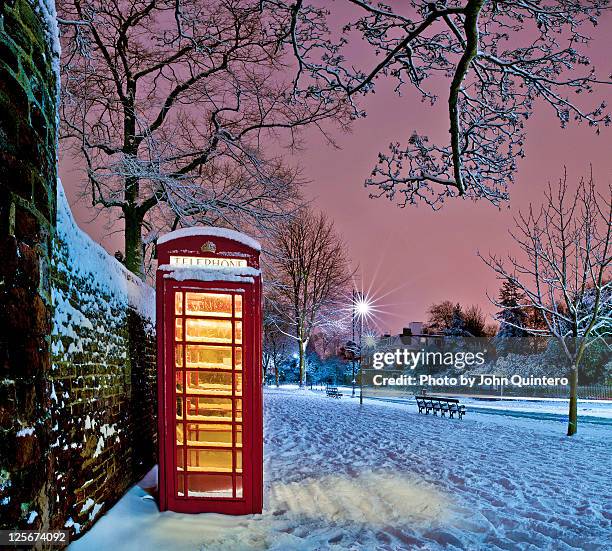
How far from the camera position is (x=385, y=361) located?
142 feet

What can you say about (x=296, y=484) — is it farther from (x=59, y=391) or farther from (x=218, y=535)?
(x=59, y=391)

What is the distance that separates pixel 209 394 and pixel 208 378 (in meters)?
0.16

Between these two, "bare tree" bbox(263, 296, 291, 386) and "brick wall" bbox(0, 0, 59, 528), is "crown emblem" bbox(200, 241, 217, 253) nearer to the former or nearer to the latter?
"brick wall" bbox(0, 0, 59, 528)

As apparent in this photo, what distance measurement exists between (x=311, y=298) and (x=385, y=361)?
1165 centimetres

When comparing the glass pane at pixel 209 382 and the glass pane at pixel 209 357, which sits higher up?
the glass pane at pixel 209 357

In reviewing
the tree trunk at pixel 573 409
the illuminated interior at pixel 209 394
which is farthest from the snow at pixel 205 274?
the tree trunk at pixel 573 409

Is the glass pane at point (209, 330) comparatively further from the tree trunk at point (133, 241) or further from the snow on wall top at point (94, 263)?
the tree trunk at point (133, 241)

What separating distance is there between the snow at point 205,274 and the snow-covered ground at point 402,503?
2.36 meters

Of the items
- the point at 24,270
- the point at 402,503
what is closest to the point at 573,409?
the point at 402,503

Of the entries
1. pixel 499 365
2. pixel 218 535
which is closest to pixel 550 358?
pixel 499 365

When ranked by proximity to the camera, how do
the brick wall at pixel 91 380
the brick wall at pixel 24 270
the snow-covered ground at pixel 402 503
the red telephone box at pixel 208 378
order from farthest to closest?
the red telephone box at pixel 208 378 < the snow-covered ground at pixel 402 503 < the brick wall at pixel 91 380 < the brick wall at pixel 24 270

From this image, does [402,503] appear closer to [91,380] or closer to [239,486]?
[239,486]

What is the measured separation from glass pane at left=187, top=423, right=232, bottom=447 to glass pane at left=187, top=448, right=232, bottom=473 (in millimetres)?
90

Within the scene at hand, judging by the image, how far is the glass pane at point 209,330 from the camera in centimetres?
546
